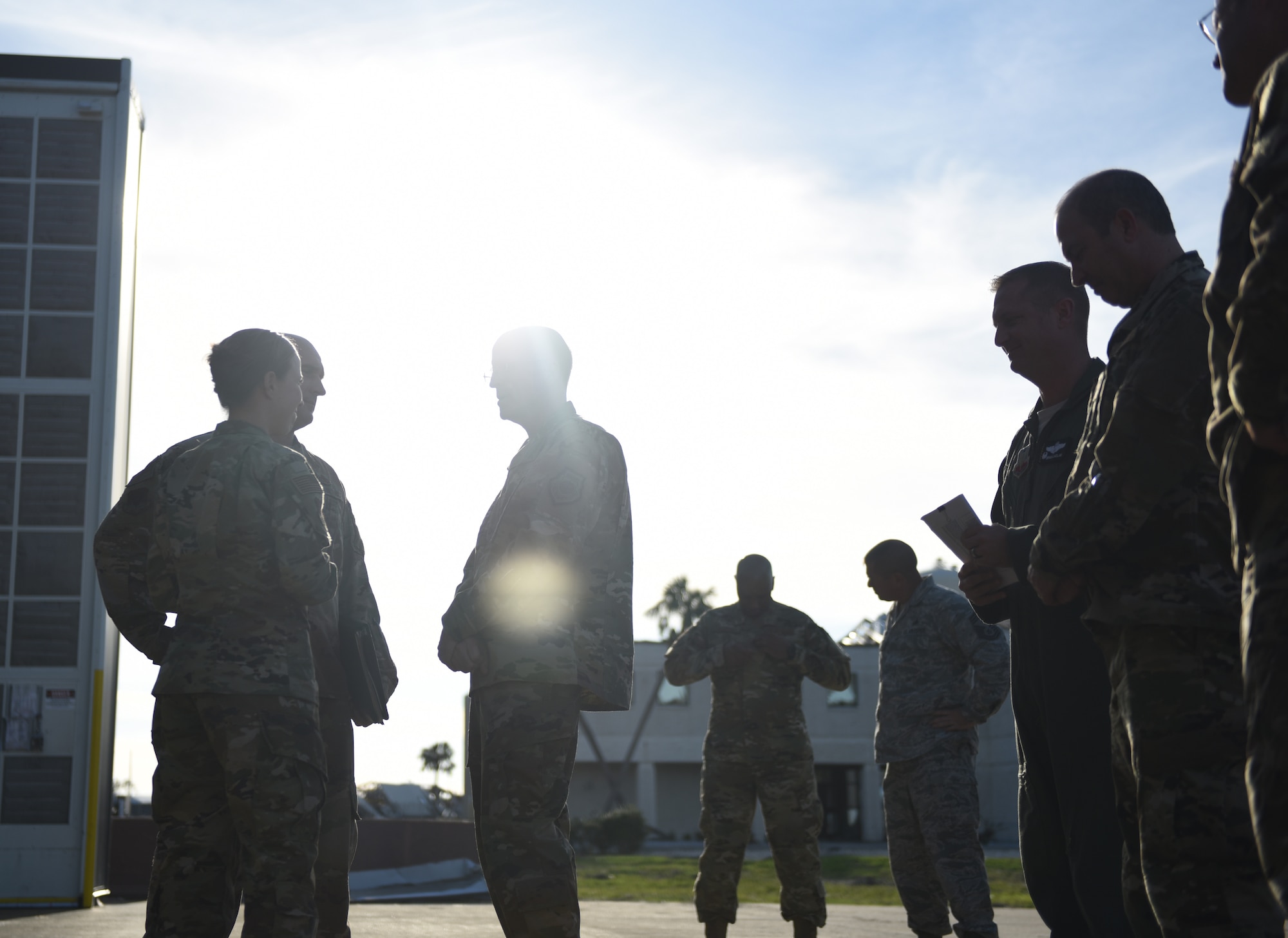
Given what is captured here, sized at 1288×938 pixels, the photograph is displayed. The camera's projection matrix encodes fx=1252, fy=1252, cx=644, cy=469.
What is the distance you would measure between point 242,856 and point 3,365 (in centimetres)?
731

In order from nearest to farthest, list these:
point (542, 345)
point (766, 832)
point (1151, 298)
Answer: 1. point (1151, 298)
2. point (542, 345)
3. point (766, 832)

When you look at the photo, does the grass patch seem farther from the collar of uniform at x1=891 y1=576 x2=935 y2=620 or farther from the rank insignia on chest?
the rank insignia on chest

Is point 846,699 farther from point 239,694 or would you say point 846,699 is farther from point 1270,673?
point 1270,673

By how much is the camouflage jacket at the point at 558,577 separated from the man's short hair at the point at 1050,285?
1447 mm

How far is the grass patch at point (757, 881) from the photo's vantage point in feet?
43.1

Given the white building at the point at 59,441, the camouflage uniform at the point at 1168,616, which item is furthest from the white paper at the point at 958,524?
the white building at the point at 59,441

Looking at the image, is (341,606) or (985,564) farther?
(341,606)

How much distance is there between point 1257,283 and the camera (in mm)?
1758

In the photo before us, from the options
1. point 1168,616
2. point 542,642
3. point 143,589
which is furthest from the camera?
point 143,589

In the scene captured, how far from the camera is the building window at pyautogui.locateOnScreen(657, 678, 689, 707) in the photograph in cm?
4846

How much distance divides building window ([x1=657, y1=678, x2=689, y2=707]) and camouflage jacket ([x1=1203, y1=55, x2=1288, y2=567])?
4702cm

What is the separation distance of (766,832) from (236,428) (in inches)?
172

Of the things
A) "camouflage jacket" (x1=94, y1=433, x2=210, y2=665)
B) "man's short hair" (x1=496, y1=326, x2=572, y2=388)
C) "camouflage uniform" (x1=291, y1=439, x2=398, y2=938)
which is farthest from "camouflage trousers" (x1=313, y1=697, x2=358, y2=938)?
"man's short hair" (x1=496, y1=326, x2=572, y2=388)

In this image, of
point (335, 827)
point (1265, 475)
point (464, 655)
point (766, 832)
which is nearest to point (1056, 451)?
point (464, 655)
